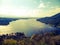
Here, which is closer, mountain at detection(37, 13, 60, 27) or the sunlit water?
the sunlit water

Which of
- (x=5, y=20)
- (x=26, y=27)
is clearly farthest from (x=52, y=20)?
(x=5, y=20)

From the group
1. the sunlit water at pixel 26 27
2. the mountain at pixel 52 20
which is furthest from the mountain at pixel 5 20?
the mountain at pixel 52 20

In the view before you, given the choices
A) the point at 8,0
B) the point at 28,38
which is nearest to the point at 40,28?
the point at 28,38

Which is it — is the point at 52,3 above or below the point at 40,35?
above

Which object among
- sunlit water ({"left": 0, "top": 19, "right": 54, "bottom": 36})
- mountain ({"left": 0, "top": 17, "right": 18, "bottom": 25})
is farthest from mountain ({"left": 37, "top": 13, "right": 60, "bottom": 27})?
mountain ({"left": 0, "top": 17, "right": 18, "bottom": 25})

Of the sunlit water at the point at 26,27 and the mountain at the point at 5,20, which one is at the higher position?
the mountain at the point at 5,20

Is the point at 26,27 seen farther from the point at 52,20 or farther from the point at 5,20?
the point at 52,20

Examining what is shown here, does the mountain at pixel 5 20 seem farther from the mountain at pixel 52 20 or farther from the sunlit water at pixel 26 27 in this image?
the mountain at pixel 52 20

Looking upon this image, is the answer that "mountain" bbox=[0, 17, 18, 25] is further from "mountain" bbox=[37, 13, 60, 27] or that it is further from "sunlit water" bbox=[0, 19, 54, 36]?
"mountain" bbox=[37, 13, 60, 27]

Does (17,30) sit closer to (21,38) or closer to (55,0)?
(21,38)
